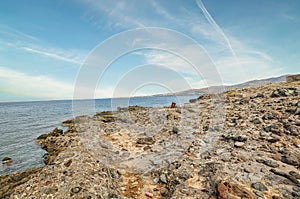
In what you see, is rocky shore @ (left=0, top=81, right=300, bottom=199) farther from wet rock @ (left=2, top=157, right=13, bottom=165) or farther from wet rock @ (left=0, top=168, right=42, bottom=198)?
wet rock @ (left=2, top=157, right=13, bottom=165)

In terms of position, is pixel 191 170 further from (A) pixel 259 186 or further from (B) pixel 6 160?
(B) pixel 6 160

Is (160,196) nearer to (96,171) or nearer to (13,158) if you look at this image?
(96,171)

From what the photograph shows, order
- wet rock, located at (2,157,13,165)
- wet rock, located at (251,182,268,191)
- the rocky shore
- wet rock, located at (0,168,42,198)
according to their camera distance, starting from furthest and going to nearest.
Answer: wet rock, located at (2,157,13,165)
wet rock, located at (0,168,42,198)
the rocky shore
wet rock, located at (251,182,268,191)

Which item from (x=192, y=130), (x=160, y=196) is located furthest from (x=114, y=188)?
(x=192, y=130)

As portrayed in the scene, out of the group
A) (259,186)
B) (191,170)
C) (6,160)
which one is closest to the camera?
(259,186)

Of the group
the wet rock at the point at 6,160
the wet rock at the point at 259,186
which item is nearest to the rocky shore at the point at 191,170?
the wet rock at the point at 259,186

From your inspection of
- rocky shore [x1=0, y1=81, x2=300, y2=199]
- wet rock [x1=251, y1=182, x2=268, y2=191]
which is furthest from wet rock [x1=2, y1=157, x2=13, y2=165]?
wet rock [x1=251, y1=182, x2=268, y2=191]

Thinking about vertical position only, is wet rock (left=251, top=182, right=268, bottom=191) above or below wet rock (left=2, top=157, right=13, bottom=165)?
above

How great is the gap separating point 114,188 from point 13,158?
1047 centimetres

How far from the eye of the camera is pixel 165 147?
8.26 metres

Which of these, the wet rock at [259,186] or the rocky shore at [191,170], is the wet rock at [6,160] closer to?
the rocky shore at [191,170]

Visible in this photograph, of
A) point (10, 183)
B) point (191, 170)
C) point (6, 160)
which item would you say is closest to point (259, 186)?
point (191, 170)

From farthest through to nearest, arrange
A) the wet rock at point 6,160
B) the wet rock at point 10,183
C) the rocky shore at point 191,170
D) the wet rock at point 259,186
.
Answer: the wet rock at point 6,160, the wet rock at point 10,183, the rocky shore at point 191,170, the wet rock at point 259,186

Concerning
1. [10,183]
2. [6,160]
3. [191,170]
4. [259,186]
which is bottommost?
[6,160]
